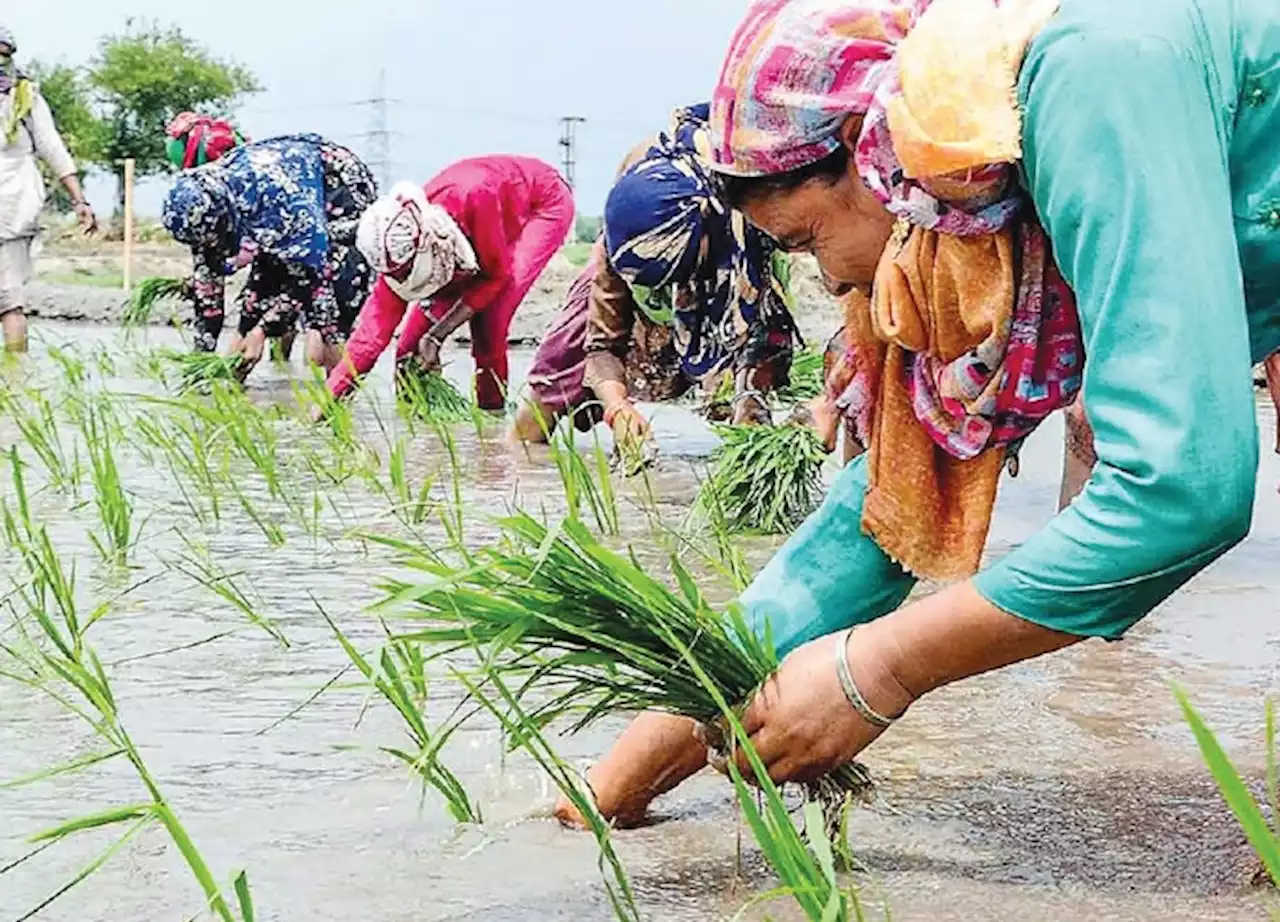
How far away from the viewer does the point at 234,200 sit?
6.49 metres

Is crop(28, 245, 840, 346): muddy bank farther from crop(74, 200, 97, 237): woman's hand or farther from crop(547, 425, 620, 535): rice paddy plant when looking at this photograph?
crop(547, 425, 620, 535): rice paddy plant

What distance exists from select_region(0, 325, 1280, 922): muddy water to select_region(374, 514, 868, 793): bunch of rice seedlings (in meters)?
0.09

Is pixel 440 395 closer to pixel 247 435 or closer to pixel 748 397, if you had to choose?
pixel 748 397

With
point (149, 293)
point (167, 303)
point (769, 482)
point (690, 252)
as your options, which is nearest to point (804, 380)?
point (690, 252)

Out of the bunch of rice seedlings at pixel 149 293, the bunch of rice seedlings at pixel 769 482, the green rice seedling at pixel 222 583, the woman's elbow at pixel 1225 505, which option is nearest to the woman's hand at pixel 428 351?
the bunch of rice seedlings at pixel 149 293

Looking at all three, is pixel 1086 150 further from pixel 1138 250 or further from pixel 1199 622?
pixel 1199 622

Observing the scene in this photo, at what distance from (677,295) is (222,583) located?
5.77ft

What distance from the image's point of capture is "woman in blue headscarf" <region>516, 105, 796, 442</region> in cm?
392

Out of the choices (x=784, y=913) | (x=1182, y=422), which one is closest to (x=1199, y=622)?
(x=784, y=913)

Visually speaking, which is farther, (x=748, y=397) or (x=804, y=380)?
(x=804, y=380)

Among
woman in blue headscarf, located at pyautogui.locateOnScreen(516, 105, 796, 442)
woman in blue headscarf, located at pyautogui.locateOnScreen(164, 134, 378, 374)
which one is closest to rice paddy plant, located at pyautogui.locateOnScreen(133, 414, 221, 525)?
woman in blue headscarf, located at pyautogui.locateOnScreen(516, 105, 796, 442)

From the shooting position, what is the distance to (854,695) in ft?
Answer: 4.61

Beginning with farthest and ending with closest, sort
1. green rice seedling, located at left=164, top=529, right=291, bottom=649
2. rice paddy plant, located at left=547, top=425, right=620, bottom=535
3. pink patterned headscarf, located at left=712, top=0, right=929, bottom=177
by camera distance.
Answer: green rice seedling, located at left=164, top=529, right=291, bottom=649 < rice paddy plant, located at left=547, top=425, right=620, bottom=535 < pink patterned headscarf, located at left=712, top=0, right=929, bottom=177

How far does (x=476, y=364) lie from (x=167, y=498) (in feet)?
8.18
